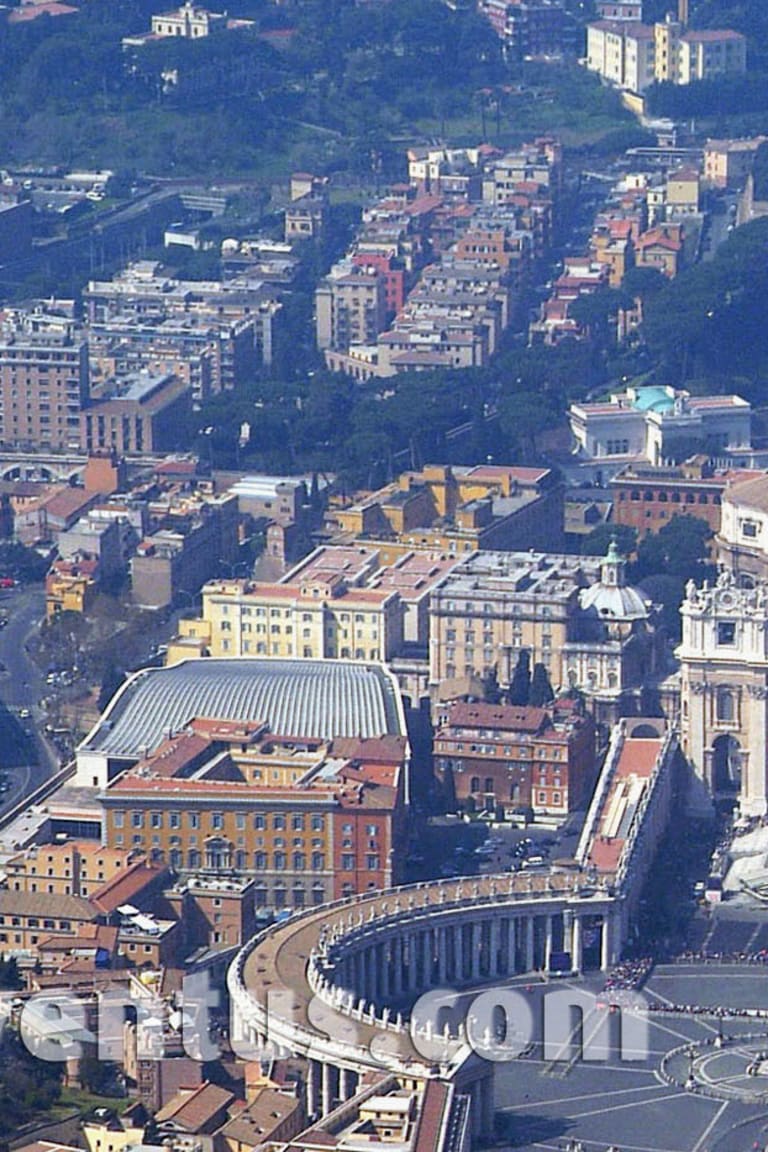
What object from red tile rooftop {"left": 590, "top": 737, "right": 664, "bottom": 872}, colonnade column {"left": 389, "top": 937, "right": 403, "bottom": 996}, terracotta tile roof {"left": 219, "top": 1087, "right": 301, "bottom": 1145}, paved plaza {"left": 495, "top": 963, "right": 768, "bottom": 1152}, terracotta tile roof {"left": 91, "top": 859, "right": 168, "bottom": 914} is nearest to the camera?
terracotta tile roof {"left": 219, "top": 1087, "right": 301, "bottom": 1145}

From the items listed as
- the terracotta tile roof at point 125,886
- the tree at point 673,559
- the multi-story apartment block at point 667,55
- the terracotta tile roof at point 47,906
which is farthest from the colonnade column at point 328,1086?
the multi-story apartment block at point 667,55

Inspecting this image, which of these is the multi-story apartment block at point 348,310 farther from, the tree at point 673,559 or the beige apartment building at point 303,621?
the beige apartment building at point 303,621

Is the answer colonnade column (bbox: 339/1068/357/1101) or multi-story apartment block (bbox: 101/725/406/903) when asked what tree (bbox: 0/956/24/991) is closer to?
→ multi-story apartment block (bbox: 101/725/406/903)

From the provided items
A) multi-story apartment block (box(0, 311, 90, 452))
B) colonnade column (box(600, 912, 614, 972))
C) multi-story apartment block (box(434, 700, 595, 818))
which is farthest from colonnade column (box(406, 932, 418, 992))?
multi-story apartment block (box(0, 311, 90, 452))

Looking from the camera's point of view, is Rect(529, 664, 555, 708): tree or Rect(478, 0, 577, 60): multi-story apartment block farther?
Rect(478, 0, 577, 60): multi-story apartment block

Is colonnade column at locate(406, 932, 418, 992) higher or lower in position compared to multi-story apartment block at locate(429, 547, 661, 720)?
lower

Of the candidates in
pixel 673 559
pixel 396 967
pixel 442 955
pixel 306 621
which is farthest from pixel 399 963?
pixel 673 559

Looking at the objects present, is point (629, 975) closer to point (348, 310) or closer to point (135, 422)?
point (135, 422)
